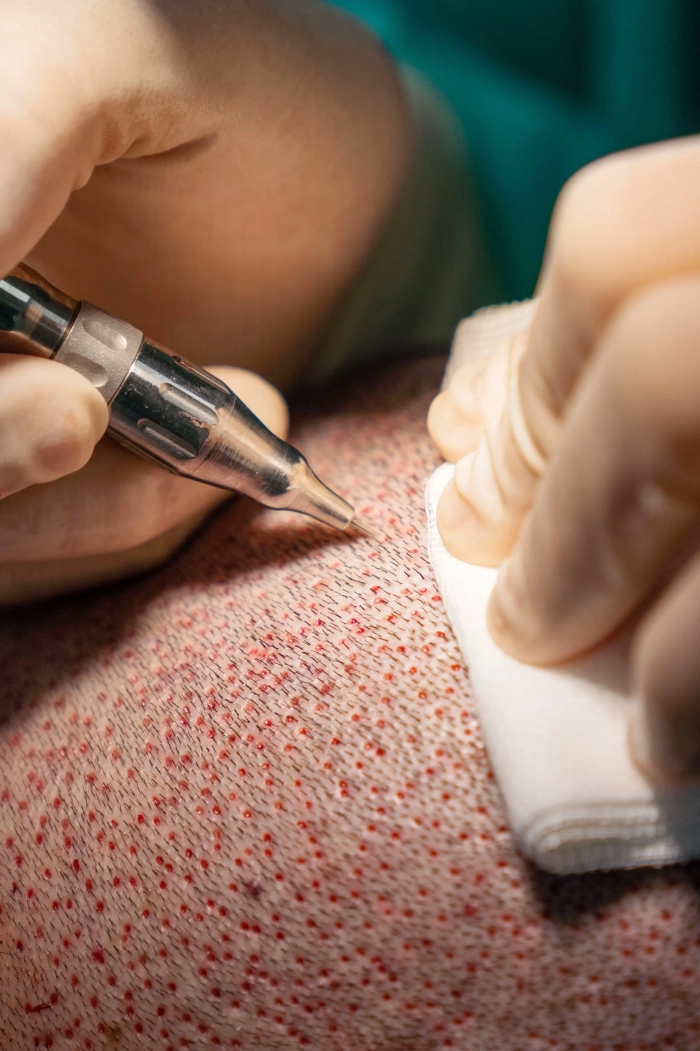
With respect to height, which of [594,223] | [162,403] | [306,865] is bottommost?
[306,865]

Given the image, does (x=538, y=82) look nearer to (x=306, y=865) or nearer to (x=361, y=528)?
(x=361, y=528)

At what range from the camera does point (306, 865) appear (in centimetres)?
39

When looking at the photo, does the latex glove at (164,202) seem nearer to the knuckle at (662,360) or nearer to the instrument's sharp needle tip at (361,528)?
the instrument's sharp needle tip at (361,528)

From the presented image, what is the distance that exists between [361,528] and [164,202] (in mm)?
250

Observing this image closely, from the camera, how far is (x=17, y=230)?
15.3 inches

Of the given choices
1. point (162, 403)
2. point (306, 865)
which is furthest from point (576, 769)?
point (162, 403)

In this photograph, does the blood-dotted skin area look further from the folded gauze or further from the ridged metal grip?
the ridged metal grip

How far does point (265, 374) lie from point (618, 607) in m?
0.45

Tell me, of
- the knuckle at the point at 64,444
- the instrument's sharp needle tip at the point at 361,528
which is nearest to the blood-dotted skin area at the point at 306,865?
the instrument's sharp needle tip at the point at 361,528

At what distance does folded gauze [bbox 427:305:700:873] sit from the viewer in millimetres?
335

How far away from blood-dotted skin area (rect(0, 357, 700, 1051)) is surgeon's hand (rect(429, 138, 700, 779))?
3.2 inches

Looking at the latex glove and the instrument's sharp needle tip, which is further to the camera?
the instrument's sharp needle tip

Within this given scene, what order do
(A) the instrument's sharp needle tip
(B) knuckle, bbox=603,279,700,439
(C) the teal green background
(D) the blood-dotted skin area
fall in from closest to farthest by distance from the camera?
1. (B) knuckle, bbox=603,279,700,439
2. (D) the blood-dotted skin area
3. (A) the instrument's sharp needle tip
4. (C) the teal green background

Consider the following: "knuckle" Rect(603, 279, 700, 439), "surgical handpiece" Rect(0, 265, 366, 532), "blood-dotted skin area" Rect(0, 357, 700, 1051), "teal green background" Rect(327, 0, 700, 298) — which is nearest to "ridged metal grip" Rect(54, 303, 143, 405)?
"surgical handpiece" Rect(0, 265, 366, 532)
